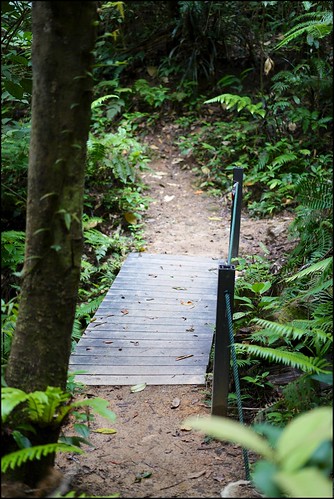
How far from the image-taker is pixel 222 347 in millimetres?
4164

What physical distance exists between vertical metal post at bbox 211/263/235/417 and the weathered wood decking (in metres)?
0.65

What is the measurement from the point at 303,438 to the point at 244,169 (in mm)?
8914

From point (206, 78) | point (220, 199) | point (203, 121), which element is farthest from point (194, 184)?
point (206, 78)

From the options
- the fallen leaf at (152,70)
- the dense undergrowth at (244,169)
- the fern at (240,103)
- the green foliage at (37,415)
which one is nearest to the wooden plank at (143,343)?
the dense undergrowth at (244,169)

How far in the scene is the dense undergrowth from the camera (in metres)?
4.41

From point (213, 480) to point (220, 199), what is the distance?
677 cm

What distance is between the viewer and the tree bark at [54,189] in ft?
8.74

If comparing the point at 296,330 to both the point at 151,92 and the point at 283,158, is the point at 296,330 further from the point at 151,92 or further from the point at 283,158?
the point at 151,92

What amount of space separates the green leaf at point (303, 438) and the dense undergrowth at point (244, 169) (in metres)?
1.65

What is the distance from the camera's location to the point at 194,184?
34.0 feet

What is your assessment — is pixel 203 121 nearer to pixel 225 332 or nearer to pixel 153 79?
pixel 153 79

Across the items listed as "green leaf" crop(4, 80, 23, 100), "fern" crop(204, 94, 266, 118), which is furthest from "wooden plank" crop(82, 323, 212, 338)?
"fern" crop(204, 94, 266, 118)

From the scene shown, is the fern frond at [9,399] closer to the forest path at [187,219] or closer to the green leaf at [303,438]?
the green leaf at [303,438]

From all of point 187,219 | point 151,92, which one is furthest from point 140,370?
point 151,92
